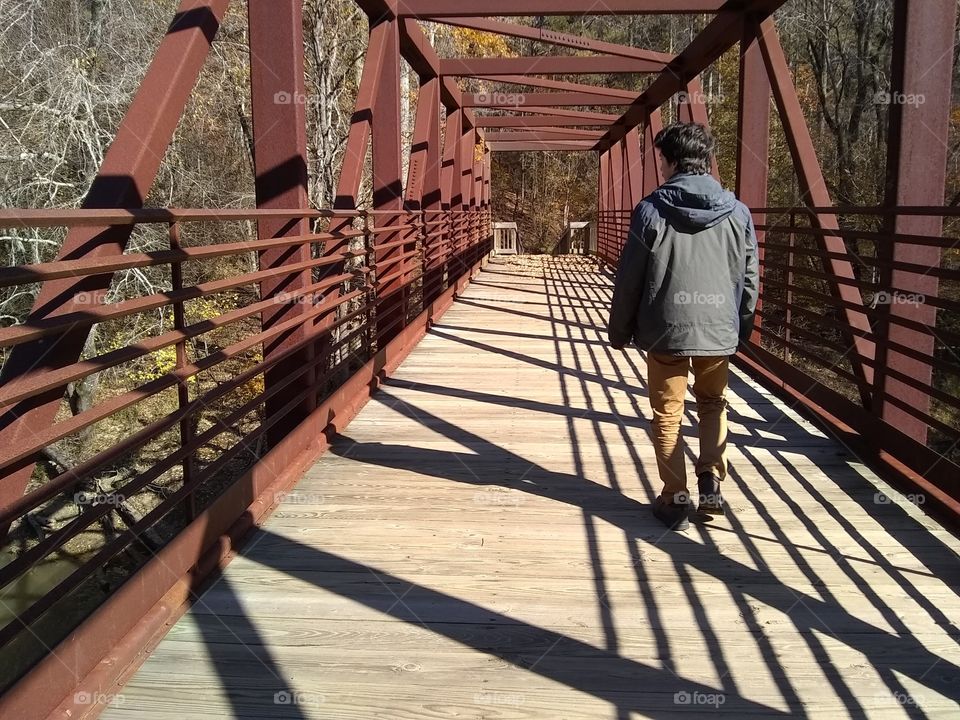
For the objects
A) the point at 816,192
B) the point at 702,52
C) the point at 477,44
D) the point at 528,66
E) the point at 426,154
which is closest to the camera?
the point at 816,192

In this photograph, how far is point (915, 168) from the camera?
4453mm

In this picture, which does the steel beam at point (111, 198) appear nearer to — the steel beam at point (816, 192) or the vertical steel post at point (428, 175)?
the steel beam at point (816, 192)

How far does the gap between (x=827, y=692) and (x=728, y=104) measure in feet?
102

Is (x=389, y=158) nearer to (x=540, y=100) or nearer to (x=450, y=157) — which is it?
(x=450, y=157)

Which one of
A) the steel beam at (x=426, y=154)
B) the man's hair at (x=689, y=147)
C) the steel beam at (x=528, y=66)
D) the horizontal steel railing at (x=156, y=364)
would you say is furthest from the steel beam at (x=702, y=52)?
the man's hair at (x=689, y=147)

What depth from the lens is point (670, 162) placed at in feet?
11.6

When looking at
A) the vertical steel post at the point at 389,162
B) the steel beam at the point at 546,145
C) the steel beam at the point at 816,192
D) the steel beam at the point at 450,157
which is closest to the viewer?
the steel beam at the point at 816,192

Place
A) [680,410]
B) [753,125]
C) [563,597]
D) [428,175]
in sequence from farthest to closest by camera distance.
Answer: [428,175]
[753,125]
[680,410]
[563,597]

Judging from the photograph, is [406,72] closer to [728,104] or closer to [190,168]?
[190,168]

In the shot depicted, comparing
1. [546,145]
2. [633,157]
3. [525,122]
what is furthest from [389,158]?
[546,145]

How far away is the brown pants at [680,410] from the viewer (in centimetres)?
363

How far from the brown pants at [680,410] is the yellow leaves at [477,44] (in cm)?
2451

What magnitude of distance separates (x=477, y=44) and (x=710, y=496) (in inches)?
1115

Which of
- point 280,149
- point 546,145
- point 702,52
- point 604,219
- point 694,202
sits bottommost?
point 604,219
